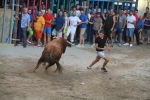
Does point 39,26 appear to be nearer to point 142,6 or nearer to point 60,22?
point 60,22

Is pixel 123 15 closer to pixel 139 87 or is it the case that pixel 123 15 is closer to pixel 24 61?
pixel 24 61

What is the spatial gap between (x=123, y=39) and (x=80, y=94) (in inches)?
452

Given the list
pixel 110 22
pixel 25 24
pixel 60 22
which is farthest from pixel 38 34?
pixel 110 22

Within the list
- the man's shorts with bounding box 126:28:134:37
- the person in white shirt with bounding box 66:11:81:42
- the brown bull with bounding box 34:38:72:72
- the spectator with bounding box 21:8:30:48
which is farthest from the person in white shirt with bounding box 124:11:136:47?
the brown bull with bounding box 34:38:72:72

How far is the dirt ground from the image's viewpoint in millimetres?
9306

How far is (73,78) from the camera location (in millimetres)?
11336

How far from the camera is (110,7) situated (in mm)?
20078

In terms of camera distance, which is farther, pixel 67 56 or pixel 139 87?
pixel 67 56

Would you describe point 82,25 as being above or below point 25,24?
below

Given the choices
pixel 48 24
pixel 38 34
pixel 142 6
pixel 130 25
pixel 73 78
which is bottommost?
pixel 73 78

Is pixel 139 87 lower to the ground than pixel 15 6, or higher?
lower

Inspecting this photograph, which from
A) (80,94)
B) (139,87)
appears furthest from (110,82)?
(80,94)

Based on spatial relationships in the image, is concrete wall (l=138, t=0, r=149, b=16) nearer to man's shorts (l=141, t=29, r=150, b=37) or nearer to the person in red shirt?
man's shorts (l=141, t=29, r=150, b=37)

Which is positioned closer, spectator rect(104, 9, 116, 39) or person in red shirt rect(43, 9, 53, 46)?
person in red shirt rect(43, 9, 53, 46)
